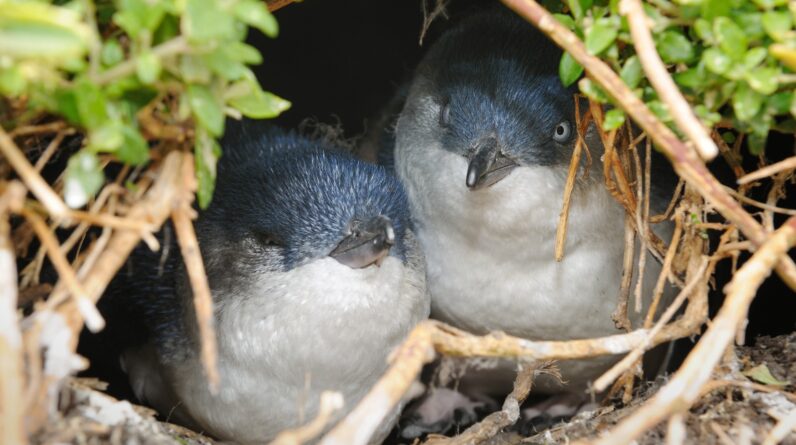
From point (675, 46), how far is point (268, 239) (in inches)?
36.5

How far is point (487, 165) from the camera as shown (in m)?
2.09

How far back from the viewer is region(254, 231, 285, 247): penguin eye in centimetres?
191

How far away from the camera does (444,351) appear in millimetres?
1493

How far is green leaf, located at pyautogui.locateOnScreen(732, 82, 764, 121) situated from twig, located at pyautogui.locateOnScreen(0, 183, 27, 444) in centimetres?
118

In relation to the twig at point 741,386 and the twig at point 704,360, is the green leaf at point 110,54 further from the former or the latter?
the twig at point 741,386

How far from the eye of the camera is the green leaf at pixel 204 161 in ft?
4.55

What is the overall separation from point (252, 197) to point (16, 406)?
0.85 meters

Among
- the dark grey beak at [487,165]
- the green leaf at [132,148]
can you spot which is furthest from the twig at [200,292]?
the dark grey beak at [487,165]

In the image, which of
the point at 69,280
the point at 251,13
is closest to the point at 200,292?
the point at 69,280

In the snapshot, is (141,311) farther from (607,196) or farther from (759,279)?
(759,279)

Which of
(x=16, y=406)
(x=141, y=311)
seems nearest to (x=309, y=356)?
(x=141, y=311)

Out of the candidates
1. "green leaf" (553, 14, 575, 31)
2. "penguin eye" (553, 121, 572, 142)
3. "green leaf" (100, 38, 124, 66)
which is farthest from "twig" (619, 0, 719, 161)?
"green leaf" (100, 38, 124, 66)

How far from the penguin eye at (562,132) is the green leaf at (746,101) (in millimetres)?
756

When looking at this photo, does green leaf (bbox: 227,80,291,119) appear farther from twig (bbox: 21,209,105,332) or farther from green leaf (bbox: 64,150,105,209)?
twig (bbox: 21,209,105,332)
